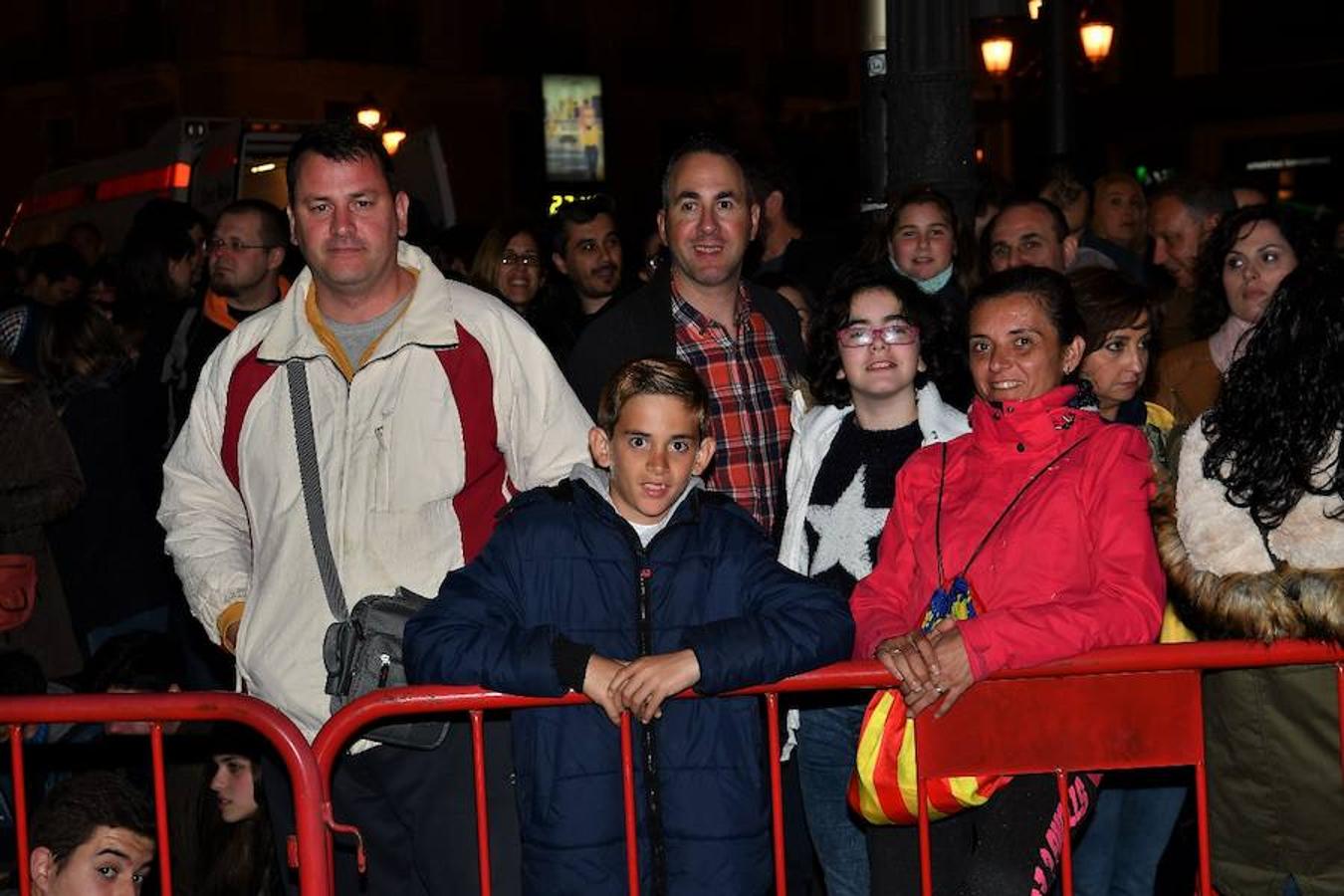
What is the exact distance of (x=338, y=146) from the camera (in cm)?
473

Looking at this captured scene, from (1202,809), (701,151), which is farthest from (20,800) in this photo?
(701,151)

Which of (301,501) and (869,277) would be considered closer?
(301,501)

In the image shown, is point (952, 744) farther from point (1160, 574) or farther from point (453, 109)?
point (453, 109)

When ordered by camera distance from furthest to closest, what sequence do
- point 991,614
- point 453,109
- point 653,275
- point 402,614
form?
1. point 453,109
2. point 653,275
3. point 402,614
4. point 991,614

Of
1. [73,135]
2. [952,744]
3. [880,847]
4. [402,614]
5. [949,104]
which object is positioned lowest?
[880,847]

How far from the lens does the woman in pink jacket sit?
4.10 m

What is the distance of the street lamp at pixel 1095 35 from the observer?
1995 centimetres

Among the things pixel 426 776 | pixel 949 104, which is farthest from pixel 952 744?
pixel 949 104

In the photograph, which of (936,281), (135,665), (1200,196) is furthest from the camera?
(1200,196)

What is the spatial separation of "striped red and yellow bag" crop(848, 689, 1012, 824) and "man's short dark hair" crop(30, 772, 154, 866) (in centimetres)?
223

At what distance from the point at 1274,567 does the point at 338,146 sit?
2536mm

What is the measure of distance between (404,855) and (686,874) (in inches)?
32.8

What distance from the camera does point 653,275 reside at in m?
5.88

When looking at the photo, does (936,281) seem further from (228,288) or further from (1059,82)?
(1059,82)
